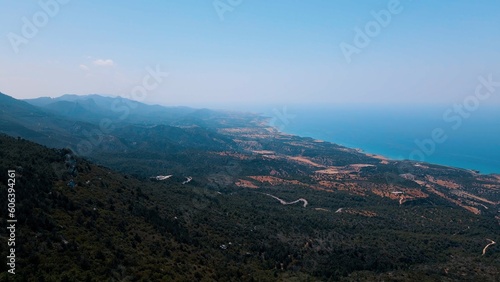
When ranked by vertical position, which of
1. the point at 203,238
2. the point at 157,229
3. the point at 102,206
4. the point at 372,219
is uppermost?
the point at 102,206

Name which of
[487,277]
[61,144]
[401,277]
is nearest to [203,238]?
[401,277]

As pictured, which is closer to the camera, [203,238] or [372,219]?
[203,238]

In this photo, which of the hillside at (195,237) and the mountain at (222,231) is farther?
the mountain at (222,231)

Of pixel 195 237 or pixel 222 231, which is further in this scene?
pixel 222 231

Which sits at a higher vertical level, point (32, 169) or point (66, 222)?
point (32, 169)

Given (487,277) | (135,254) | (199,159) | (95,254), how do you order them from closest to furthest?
(95,254)
(135,254)
(487,277)
(199,159)

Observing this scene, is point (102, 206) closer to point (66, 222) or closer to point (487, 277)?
point (66, 222)

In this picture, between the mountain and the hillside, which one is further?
the mountain

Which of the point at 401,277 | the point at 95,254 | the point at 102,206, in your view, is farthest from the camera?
the point at 401,277

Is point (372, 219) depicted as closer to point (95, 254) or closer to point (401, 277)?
point (401, 277)

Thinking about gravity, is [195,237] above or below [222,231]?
above
